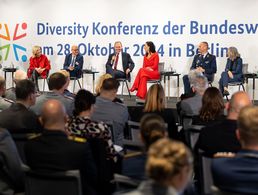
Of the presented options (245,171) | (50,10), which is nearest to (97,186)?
(245,171)

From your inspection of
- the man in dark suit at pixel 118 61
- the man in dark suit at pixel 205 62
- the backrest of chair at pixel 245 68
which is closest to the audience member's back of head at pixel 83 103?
the man in dark suit at pixel 205 62

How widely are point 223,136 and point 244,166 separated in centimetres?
88

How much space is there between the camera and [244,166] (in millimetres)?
2283

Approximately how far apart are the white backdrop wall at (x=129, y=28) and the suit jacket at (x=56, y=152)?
800 centimetres

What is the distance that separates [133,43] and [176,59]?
1.15 meters

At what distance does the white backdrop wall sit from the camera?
1043 cm

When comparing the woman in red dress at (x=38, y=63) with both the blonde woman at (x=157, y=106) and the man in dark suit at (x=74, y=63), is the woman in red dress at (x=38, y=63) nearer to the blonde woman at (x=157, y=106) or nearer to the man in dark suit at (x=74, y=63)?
the man in dark suit at (x=74, y=63)

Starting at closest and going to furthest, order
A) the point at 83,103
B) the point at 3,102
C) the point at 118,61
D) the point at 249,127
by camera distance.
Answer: the point at 249,127 → the point at 83,103 → the point at 3,102 → the point at 118,61

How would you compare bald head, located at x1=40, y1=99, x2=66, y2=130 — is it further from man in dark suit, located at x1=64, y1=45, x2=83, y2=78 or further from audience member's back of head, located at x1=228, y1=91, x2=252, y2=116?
man in dark suit, located at x1=64, y1=45, x2=83, y2=78

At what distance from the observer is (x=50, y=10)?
12336 mm

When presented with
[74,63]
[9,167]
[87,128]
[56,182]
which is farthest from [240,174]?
Result: [74,63]

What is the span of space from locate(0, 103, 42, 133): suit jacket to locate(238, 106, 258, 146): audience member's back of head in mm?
1951

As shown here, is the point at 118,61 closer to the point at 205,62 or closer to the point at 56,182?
the point at 205,62

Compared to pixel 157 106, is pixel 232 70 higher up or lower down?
higher up
